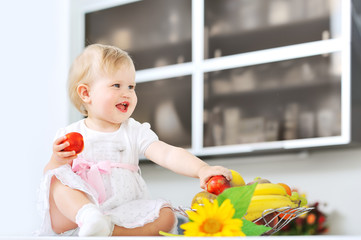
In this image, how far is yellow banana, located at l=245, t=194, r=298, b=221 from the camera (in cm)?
72

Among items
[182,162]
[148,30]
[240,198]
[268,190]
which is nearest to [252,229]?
[240,198]

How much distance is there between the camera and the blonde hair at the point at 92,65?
91 centimetres

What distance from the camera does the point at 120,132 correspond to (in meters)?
0.94

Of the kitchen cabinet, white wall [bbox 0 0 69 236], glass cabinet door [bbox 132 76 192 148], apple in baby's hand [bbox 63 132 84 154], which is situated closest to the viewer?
apple in baby's hand [bbox 63 132 84 154]

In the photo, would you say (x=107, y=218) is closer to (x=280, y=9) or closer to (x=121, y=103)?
(x=121, y=103)

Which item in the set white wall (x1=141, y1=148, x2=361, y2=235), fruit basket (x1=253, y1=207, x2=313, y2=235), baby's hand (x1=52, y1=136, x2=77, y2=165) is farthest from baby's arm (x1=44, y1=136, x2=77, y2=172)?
white wall (x1=141, y1=148, x2=361, y2=235)

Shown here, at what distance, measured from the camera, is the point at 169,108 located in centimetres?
247

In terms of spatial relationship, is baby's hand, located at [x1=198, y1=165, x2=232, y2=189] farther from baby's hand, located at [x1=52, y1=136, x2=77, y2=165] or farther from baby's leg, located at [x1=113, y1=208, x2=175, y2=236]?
baby's hand, located at [x1=52, y1=136, x2=77, y2=165]

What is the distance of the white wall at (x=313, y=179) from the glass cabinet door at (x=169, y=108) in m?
0.18

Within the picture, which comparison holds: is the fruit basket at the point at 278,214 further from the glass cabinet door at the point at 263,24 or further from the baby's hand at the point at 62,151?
the glass cabinet door at the point at 263,24

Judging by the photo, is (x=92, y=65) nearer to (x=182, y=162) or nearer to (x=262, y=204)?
(x=182, y=162)

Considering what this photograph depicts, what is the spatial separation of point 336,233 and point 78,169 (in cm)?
155

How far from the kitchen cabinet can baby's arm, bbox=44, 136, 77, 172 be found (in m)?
1.21

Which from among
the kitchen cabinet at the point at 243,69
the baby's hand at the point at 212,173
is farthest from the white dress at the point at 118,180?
the kitchen cabinet at the point at 243,69
